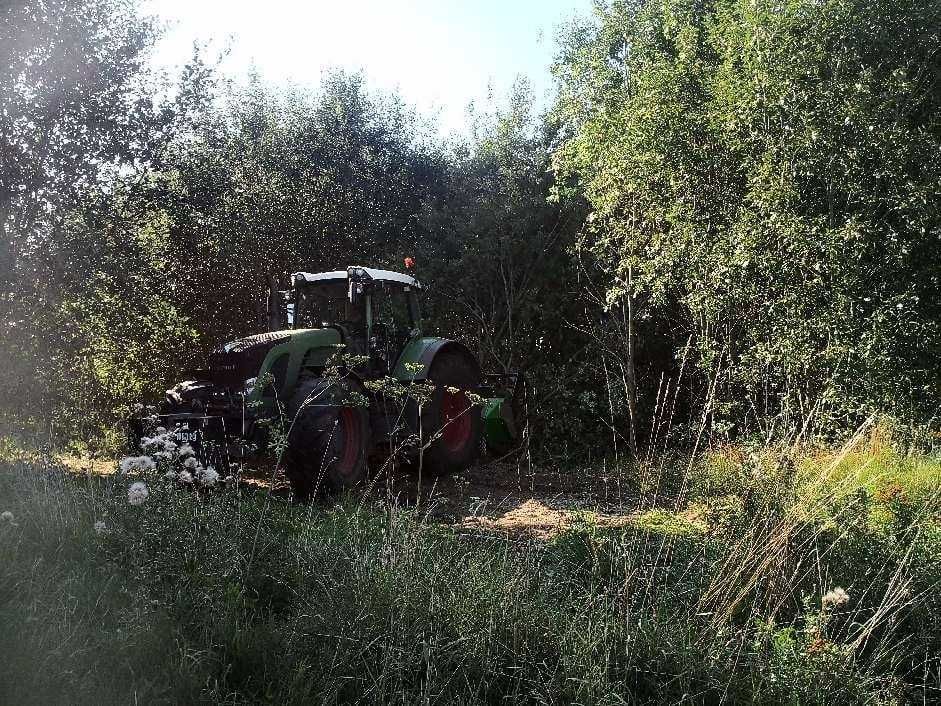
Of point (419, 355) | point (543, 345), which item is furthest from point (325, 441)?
point (543, 345)

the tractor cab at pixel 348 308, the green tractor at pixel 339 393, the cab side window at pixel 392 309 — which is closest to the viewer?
the green tractor at pixel 339 393

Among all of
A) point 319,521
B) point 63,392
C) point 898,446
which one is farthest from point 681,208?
point 63,392

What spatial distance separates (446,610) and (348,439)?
363cm

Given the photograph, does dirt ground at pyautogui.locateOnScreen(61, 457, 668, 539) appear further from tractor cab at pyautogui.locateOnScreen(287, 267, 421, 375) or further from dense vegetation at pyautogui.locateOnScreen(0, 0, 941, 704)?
tractor cab at pyautogui.locateOnScreen(287, 267, 421, 375)

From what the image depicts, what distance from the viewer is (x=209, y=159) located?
994 cm

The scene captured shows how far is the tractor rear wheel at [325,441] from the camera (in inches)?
227

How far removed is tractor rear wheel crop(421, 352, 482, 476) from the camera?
7.91 m

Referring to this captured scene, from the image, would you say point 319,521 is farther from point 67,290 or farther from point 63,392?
point 63,392

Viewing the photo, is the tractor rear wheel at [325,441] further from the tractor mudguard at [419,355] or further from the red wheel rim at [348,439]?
the tractor mudguard at [419,355]

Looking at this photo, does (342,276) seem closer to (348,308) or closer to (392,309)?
(348,308)

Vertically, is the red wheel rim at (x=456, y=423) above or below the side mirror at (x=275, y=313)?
below

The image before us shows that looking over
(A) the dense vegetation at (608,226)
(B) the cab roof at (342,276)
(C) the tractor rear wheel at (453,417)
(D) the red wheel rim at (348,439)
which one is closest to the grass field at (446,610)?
(A) the dense vegetation at (608,226)

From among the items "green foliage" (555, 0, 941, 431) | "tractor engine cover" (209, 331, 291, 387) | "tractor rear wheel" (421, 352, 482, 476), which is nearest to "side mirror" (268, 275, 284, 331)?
"tractor engine cover" (209, 331, 291, 387)

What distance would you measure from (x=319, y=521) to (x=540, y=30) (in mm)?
10294
